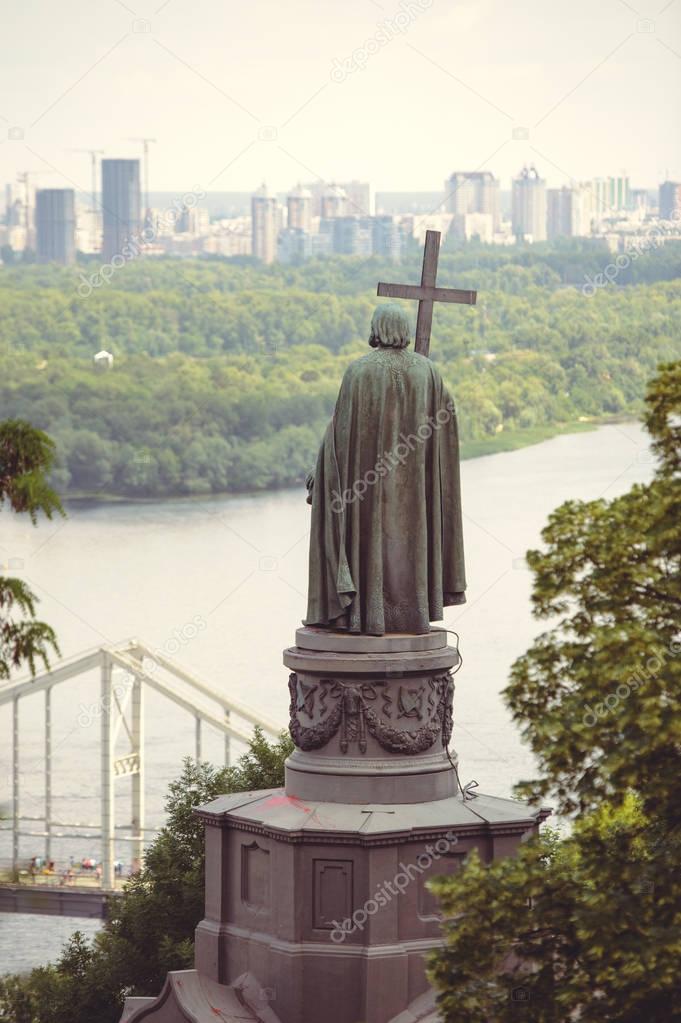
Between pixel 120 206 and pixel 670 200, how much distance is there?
25457 millimetres

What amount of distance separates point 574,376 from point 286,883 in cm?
3508

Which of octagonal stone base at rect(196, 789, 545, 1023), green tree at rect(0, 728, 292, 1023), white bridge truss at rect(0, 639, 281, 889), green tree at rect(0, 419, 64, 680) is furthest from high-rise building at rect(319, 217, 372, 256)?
octagonal stone base at rect(196, 789, 545, 1023)

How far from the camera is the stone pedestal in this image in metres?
13.5

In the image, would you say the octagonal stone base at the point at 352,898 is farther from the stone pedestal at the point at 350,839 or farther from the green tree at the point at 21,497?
the green tree at the point at 21,497

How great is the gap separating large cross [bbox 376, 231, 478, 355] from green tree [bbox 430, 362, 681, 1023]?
6.83 feet

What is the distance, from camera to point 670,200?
5122cm

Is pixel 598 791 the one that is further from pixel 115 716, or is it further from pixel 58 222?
pixel 58 222

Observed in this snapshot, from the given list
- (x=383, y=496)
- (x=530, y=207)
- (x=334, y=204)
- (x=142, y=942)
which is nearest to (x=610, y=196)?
(x=530, y=207)

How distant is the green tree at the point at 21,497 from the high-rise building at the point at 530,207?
45527mm

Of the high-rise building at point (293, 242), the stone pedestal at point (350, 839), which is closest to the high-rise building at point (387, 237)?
the high-rise building at point (293, 242)

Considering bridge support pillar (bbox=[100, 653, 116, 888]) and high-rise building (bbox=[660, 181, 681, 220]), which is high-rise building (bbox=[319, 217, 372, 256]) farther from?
bridge support pillar (bbox=[100, 653, 116, 888])

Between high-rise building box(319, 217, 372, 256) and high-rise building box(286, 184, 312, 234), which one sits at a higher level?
high-rise building box(286, 184, 312, 234)

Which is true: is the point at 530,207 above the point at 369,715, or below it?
above

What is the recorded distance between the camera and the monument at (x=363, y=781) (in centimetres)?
1352
